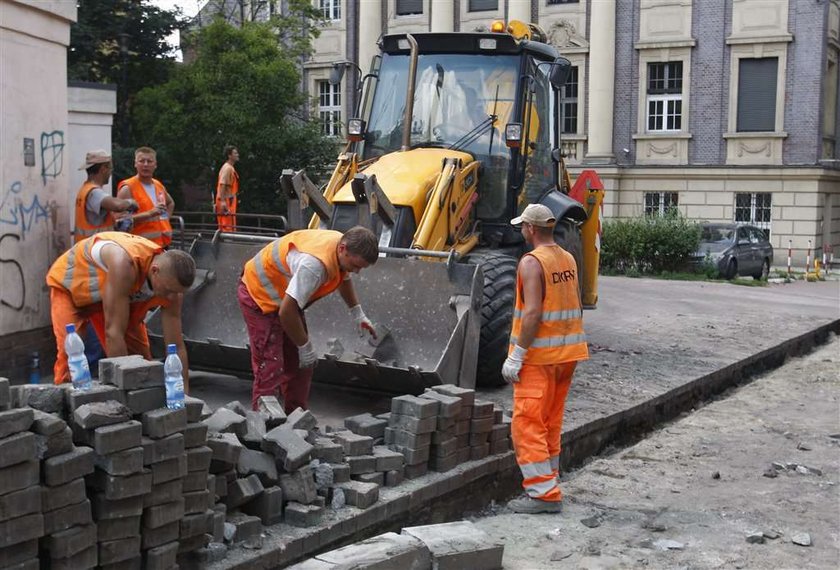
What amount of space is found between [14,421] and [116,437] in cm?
43

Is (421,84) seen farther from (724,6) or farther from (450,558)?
(724,6)

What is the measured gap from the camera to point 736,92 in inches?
1084

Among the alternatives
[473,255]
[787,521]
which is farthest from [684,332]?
[787,521]

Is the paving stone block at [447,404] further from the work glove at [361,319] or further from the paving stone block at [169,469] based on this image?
the paving stone block at [169,469]

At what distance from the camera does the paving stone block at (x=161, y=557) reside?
3.98 metres

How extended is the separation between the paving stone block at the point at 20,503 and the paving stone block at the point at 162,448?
48cm

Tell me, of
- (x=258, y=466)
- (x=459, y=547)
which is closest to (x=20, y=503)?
(x=258, y=466)

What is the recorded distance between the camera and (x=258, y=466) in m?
4.81

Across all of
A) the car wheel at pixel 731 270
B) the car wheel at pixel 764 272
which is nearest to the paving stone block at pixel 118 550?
the car wheel at pixel 731 270

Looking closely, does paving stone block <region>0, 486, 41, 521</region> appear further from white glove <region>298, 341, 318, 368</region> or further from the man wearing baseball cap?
the man wearing baseball cap

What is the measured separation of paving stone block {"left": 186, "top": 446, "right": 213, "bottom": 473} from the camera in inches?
164

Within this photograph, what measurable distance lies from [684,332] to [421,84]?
220 inches

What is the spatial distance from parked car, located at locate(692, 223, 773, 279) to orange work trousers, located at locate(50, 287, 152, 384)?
17585 mm

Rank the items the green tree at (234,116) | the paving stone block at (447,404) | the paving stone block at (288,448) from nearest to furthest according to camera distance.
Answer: the paving stone block at (288,448)
the paving stone block at (447,404)
the green tree at (234,116)
